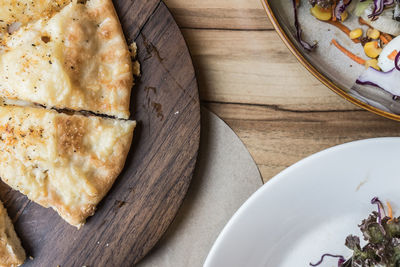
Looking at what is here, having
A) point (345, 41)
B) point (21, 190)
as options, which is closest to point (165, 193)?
point (21, 190)

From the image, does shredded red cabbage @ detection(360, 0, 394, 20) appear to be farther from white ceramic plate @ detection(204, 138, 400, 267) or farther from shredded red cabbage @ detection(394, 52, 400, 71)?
white ceramic plate @ detection(204, 138, 400, 267)

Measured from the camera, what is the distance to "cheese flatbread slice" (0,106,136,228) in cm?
272

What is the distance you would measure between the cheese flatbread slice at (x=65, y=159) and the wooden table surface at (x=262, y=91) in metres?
0.60

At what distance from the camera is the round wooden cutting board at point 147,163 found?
9.20 feet

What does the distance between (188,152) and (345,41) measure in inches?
41.1

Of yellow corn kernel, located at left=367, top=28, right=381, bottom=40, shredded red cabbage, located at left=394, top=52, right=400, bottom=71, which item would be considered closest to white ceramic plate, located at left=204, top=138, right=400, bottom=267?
shredded red cabbage, located at left=394, top=52, right=400, bottom=71

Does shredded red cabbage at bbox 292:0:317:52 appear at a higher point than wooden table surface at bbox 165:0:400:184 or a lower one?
higher

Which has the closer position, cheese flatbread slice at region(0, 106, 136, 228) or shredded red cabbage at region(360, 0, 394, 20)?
shredded red cabbage at region(360, 0, 394, 20)

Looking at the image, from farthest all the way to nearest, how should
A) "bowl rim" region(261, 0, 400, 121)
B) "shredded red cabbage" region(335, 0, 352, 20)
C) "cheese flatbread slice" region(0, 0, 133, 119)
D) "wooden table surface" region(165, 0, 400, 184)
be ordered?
"wooden table surface" region(165, 0, 400, 184), "cheese flatbread slice" region(0, 0, 133, 119), "shredded red cabbage" region(335, 0, 352, 20), "bowl rim" region(261, 0, 400, 121)

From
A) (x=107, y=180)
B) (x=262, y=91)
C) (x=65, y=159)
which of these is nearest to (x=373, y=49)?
(x=262, y=91)

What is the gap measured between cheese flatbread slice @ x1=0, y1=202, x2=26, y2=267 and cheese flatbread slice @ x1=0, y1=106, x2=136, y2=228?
23 cm

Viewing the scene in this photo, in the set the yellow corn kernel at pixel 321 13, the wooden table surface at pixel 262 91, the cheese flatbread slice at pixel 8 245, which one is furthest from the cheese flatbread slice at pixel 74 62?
the yellow corn kernel at pixel 321 13

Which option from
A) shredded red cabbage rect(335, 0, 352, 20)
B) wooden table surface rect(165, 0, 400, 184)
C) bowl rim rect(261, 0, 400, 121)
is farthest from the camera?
wooden table surface rect(165, 0, 400, 184)

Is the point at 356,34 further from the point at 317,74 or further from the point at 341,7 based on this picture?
the point at 317,74
